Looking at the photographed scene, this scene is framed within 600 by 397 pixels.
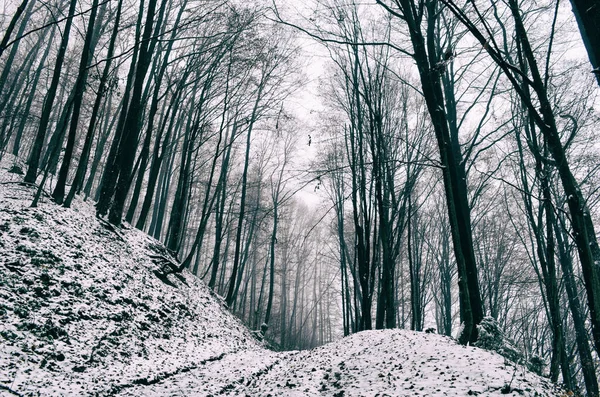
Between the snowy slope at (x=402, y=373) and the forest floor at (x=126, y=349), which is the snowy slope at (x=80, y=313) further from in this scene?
the snowy slope at (x=402, y=373)

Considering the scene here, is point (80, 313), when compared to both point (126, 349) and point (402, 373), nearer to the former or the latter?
point (126, 349)

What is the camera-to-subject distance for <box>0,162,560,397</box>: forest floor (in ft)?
13.8

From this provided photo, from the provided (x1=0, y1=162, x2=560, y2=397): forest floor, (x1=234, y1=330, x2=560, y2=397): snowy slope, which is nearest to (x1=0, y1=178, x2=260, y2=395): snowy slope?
(x1=0, y1=162, x2=560, y2=397): forest floor

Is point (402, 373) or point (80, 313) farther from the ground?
point (80, 313)

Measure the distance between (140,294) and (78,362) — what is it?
147 inches

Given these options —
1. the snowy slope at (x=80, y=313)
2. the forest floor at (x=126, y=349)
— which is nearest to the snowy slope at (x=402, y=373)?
the forest floor at (x=126, y=349)

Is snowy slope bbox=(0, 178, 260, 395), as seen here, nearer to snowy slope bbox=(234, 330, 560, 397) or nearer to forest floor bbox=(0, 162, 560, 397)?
forest floor bbox=(0, 162, 560, 397)

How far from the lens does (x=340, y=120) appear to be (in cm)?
1362

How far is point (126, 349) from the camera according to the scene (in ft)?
20.4

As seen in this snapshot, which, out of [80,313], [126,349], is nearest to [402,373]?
[126,349]

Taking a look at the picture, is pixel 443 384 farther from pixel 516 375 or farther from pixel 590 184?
pixel 590 184

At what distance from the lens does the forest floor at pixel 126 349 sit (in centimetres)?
419

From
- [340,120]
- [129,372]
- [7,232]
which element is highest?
[340,120]

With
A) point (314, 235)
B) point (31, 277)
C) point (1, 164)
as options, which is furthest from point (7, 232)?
point (314, 235)
